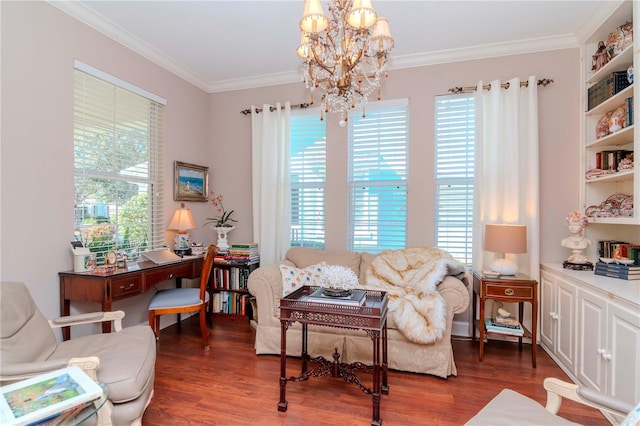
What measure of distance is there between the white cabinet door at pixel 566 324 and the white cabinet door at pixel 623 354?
1.50 feet

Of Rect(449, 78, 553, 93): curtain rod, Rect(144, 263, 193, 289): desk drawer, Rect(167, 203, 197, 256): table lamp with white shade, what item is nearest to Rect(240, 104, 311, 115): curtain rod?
Rect(167, 203, 197, 256): table lamp with white shade

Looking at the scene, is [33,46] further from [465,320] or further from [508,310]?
[508,310]

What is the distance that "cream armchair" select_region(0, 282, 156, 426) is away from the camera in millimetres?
1517

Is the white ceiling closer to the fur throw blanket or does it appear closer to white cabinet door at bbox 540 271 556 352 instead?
the fur throw blanket

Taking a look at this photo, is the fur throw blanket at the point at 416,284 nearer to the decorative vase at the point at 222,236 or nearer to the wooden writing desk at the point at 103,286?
the decorative vase at the point at 222,236

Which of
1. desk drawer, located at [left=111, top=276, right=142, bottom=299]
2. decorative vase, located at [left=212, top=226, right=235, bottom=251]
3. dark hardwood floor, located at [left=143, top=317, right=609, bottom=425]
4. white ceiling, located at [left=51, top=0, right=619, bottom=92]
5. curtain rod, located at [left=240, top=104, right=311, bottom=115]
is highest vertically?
white ceiling, located at [left=51, top=0, right=619, bottom=92]

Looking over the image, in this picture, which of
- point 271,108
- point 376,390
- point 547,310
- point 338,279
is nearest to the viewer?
point 376,390

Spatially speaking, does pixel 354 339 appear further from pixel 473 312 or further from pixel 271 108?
pixel 271 108

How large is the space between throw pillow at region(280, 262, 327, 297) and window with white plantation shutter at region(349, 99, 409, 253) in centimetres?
82

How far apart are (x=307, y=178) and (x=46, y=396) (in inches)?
117

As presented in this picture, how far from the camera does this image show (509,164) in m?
3.09

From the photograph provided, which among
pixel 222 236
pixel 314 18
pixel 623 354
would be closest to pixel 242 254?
pixel 222 236

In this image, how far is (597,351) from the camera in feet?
6.84

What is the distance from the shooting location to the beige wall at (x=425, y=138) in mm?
3061
